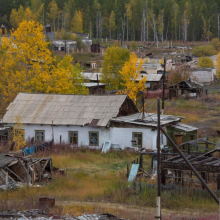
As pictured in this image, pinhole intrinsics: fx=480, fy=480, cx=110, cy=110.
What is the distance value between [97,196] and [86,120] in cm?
1109

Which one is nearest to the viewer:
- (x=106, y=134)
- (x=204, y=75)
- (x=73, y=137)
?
(x=106, y=134)

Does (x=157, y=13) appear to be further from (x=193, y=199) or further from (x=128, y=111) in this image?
(x=193, y=199)

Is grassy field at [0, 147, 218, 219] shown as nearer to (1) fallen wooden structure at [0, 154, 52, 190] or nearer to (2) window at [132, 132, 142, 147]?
(1) fallen wooden structure at [0, 154, 52, 190]

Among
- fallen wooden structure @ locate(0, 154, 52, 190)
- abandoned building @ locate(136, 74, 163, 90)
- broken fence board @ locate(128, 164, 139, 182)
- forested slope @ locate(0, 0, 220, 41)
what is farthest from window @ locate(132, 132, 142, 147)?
forested slope @ locate(0, 0, 220, 41)

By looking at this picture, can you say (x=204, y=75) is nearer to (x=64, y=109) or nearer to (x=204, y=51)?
(x=204, y=51)

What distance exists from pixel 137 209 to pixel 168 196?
6.28ft

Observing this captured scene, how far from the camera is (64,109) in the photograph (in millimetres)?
32656

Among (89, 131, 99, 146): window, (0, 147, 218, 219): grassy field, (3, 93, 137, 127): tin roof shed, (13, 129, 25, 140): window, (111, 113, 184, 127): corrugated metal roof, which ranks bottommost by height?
(0, 147, 218, 219): grassy field

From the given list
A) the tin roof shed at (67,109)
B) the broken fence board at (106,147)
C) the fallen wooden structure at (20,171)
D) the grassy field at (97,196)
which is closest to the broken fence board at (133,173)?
the grassy field at (97,196)

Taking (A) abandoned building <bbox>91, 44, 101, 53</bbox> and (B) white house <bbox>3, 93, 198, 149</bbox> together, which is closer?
(B) white house <bbox>3, 93, 198, 149</bbox>

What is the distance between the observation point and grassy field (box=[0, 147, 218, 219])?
18.2 metres

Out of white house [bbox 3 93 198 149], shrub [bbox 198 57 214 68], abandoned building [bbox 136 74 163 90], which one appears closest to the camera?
white house [bbox 3 93 198 149]

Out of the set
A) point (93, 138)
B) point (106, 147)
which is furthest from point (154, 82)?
point (106, 147)

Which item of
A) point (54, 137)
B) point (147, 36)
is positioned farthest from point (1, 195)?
point (147, 36)
